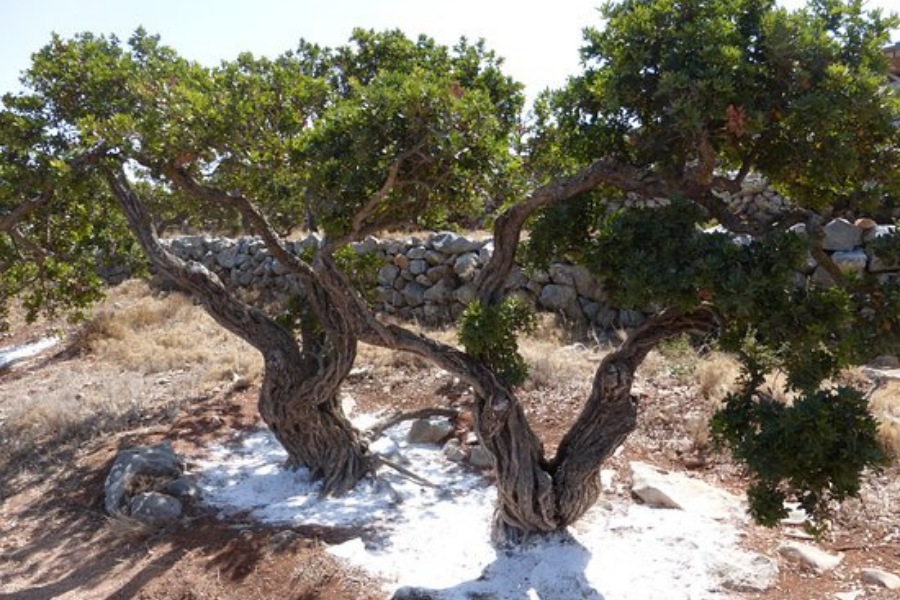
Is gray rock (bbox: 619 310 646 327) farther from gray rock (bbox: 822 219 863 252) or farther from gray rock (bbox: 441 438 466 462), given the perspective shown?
gray rock (bbox: 441 438 466 462)

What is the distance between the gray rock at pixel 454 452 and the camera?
6.23m

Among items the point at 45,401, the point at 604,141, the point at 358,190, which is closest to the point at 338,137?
the point at 358,190

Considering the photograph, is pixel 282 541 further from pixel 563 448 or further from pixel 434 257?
pixel 434 257

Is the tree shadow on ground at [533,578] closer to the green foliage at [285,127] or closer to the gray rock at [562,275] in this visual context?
the green foliage at [285,127]

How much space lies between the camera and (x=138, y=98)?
5367mm

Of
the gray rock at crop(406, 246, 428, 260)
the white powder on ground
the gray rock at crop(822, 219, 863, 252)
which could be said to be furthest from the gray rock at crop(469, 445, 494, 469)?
the gray rock at crop(406, 246, 428, 260)

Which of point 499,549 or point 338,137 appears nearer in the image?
point 338,137

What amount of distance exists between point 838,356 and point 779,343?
236mm

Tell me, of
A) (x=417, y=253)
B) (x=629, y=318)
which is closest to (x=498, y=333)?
(x=629, y=318)

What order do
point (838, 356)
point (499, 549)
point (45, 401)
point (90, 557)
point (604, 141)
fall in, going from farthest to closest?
point (45, 401) < point (90, 557) < point (499, 549) < point (604, 141) < point (838, 356)

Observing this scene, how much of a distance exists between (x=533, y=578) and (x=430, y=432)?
256 centimetres

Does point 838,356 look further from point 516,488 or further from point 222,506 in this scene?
point 222,506

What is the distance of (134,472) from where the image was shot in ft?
19.0

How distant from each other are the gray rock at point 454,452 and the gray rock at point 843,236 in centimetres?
481
